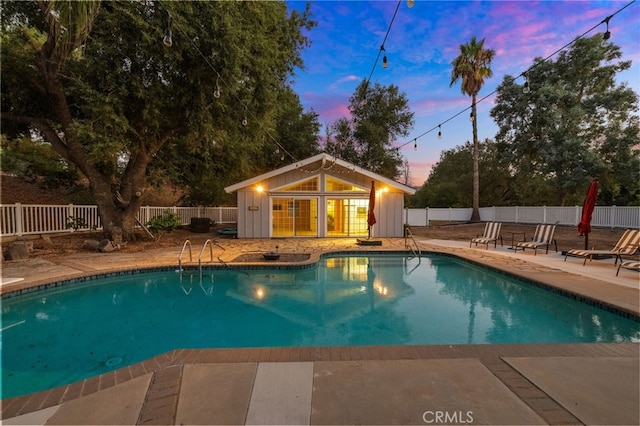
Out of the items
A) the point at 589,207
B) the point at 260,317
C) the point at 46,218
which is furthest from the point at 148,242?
the point at 589,207

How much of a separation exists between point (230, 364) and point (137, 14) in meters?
9.17

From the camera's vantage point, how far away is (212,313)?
538cm

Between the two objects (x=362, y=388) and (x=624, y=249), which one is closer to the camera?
(x=362, y=388)

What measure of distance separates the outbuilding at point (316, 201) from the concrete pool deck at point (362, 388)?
11129 millimetres

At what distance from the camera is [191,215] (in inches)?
732

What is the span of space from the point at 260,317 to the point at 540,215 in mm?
17866

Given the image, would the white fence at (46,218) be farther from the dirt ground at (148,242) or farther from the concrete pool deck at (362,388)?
the concrete pool deck at (362,388)

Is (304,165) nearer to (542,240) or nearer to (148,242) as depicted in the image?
(148,242)

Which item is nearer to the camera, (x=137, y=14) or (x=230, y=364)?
(x=230, y=364)

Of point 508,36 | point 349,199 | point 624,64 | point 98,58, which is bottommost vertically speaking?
point 349,199

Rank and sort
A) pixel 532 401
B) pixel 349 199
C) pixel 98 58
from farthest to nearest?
pixel 349 199 < pixel 98 58 < pixel 532 401

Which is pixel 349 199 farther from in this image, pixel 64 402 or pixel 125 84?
pixel 64 402

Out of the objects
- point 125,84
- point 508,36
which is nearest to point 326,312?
point 125,84

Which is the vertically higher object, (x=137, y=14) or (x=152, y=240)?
(x=137, y=14)
